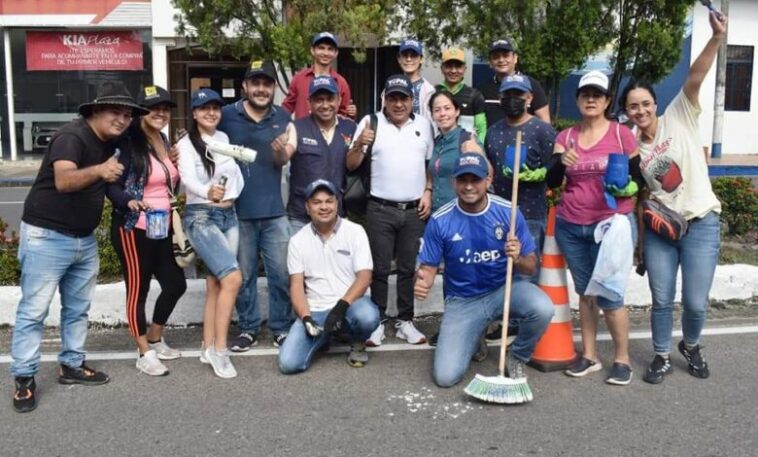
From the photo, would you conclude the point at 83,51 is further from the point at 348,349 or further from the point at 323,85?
the point at 348,349

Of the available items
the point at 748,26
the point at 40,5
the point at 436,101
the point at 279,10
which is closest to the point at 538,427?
the point at 436,101

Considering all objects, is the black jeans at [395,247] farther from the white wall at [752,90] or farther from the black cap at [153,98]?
the white wall at [752,90]

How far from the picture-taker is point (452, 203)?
455cm

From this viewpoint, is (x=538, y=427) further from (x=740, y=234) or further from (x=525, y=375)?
(x=740, y=234)

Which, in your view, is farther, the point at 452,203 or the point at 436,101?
the point at 436,101

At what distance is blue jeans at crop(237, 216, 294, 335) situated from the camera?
5043 millimetres

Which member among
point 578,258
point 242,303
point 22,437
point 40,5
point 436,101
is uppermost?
point 40,5

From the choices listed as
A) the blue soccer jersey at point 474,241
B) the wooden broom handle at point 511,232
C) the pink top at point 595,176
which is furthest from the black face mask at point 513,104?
the blue soccer jersey at point 474,241

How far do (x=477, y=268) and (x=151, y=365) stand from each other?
2.19m

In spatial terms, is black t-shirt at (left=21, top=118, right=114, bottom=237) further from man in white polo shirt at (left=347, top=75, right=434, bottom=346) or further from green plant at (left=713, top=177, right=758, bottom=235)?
green plant at (left=713, top=177, right=758, bottom=235)

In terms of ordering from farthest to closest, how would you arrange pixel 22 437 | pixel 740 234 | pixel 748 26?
pixel 748 26
pixel 740 234
pixel 22 437

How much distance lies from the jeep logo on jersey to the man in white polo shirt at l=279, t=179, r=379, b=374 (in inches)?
26.8

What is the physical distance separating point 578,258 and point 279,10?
7134mm

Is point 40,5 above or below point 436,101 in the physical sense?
above
